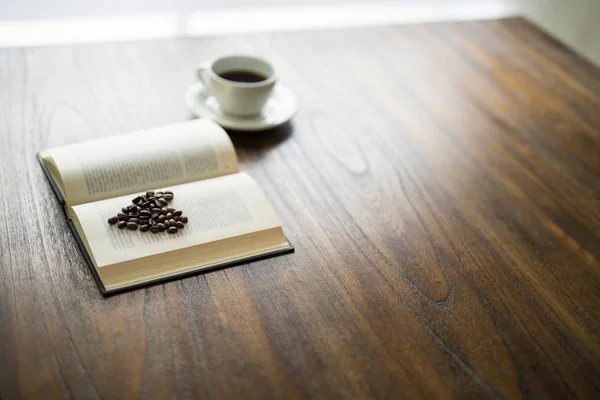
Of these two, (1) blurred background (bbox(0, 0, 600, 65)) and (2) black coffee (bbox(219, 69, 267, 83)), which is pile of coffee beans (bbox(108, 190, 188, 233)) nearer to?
(2) black coffee (bbox(219, 69, 267, 83))

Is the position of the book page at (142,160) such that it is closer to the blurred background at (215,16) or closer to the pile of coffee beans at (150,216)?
the pile of coffee beans at (150,216)

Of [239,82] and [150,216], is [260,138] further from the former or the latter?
[150,216]

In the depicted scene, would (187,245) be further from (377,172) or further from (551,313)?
(551,313)

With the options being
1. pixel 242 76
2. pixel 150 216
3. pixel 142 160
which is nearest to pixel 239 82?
pixel 242 76

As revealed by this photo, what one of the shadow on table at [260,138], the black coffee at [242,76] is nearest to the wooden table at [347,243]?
the shadow on table at [260,138]

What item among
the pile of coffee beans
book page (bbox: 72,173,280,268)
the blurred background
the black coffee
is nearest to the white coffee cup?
the black coffee

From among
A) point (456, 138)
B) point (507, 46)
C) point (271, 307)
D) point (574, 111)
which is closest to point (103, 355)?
point (271, 307)
